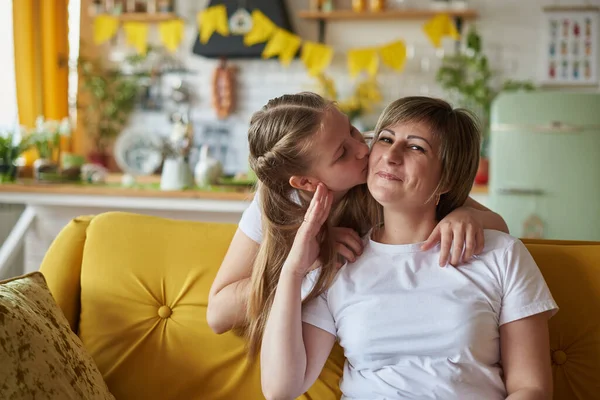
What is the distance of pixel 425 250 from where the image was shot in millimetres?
1511

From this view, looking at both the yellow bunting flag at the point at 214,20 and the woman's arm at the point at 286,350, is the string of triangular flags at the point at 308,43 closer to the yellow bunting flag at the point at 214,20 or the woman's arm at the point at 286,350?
the yellow bunting flag at the point at 214,20

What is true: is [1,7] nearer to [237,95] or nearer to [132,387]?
[237,95]

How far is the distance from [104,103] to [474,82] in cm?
294

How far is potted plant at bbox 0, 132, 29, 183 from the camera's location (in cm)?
388

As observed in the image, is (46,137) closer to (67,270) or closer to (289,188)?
(67,270)

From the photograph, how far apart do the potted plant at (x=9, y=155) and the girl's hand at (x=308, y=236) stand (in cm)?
287

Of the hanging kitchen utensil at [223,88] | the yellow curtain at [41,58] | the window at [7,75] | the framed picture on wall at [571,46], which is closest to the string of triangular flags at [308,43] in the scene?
the hanging kitchen utensil at [223,88]

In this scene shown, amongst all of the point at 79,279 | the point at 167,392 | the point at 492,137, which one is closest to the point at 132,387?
the point at 167,392

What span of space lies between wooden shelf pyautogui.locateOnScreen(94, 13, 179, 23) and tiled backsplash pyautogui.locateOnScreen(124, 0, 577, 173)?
118 mm

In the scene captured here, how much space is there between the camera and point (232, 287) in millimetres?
1592

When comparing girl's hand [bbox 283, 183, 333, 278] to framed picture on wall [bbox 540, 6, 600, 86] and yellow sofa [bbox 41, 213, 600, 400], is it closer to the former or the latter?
yellow sofa [bbox 41, 213, 600, 400]

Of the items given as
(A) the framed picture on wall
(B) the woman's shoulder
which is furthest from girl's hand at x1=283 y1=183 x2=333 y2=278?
(A) the framed picture on wall

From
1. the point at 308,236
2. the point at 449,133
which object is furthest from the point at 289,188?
the point at 449,133

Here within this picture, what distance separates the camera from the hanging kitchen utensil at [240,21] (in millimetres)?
5160
